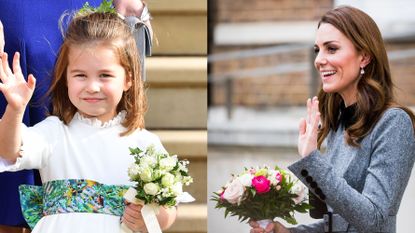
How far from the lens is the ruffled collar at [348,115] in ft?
10.6

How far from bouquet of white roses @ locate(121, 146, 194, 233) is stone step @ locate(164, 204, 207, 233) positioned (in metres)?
1.54

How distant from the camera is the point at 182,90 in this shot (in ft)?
16.2

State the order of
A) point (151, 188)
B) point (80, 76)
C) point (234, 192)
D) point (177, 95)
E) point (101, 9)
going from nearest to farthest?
point (151, 188) → point (234, 192) → point (80, 76) → point (101, 9) → point (177, 95)

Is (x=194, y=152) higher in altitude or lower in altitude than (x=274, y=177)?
lower

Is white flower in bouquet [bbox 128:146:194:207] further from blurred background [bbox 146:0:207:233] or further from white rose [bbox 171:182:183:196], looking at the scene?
blurred background [bbox 146:0:207:233]

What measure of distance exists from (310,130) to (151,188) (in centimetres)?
51

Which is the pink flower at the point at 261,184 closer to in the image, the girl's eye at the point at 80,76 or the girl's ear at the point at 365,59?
the girl's ear at the point at 365,59

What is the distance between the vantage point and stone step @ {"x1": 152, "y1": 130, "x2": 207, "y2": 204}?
4824 mm

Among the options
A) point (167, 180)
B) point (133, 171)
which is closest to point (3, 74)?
point (133, 171)

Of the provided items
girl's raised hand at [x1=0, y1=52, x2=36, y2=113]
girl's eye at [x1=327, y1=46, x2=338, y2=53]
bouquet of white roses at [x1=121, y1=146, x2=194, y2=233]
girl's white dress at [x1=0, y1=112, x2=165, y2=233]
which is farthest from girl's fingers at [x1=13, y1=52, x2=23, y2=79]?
girl's eye at [x1=327, y1=46, x2=338, y2=53]

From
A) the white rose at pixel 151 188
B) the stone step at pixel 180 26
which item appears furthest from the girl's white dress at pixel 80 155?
the stone step at pixel 180 26

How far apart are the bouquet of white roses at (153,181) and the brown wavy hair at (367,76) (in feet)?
1.80

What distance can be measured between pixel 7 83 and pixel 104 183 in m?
0.46

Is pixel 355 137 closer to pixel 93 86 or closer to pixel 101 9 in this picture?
pixel 93 86
